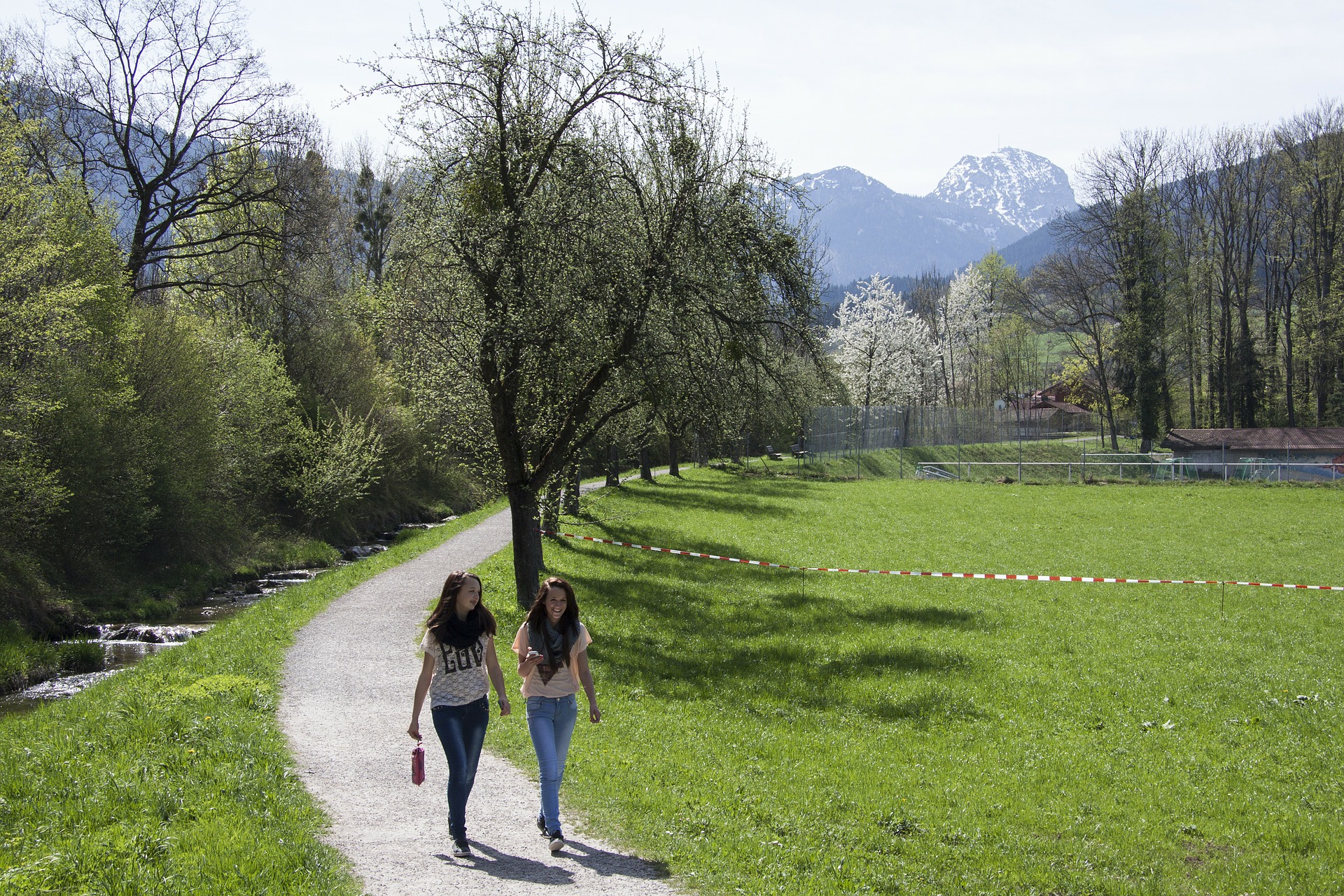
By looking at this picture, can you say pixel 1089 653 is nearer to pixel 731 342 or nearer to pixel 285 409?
pixel 731 342

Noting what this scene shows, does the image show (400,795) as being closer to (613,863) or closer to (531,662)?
(531,662)

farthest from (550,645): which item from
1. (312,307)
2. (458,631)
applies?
(312,307)

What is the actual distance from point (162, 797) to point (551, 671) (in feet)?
11.8

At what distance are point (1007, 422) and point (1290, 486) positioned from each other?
33666 millimetres

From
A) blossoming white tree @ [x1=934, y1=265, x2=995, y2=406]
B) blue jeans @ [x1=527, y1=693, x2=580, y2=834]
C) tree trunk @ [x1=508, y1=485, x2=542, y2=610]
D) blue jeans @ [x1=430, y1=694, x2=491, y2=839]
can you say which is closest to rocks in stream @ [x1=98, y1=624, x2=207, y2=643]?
tree trunk @ [x1=508, y1=485, x2=542, y2=610]

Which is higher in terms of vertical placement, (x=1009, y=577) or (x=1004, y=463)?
(x=1004, y=463)

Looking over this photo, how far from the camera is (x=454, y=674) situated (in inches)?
281

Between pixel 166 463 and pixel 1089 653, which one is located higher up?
pixel 166 463

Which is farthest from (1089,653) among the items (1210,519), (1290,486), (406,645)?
(1290,486)

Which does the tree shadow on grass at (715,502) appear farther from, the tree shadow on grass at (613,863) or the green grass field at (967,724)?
the tree shadow on grass at (613,863)

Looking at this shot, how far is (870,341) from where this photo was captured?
74438 mm

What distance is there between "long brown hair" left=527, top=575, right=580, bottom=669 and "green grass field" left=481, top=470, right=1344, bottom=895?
166 cm

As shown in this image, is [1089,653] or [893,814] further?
[1089,653]

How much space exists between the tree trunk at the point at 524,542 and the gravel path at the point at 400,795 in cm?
224
